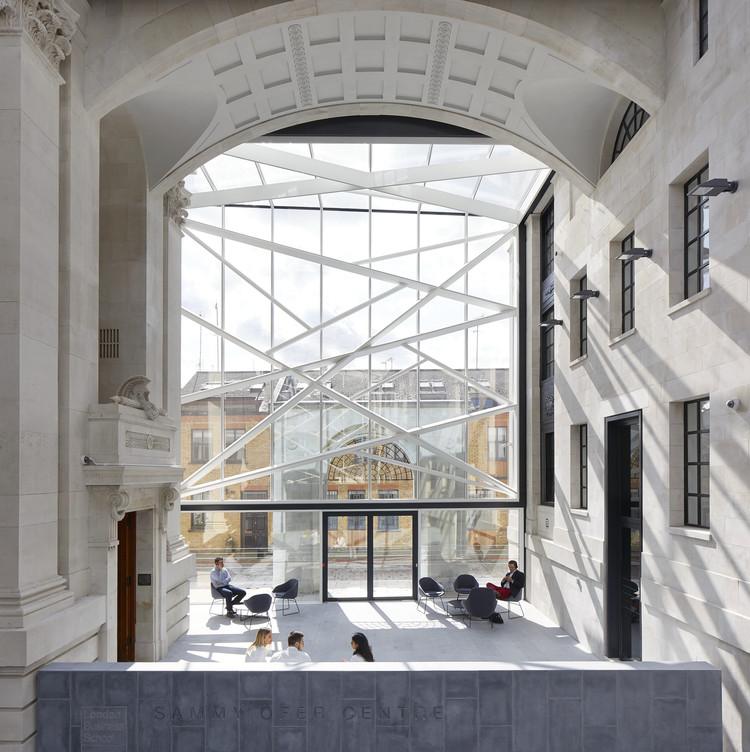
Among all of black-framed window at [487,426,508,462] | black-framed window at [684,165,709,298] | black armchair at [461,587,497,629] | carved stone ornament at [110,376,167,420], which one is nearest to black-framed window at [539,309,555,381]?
black-framed window at [487,426,508,462]

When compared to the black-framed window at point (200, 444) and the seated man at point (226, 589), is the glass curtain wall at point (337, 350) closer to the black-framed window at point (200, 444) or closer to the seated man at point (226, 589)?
the black-framed window at point (200, 444)

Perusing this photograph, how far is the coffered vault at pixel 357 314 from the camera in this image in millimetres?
18719

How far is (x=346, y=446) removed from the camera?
18938 millimetres

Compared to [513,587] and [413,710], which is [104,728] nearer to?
[413,710]

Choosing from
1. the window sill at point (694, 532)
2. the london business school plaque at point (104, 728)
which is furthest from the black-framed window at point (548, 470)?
the london business school plaque at point (104, 728)

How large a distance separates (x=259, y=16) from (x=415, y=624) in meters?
11.8

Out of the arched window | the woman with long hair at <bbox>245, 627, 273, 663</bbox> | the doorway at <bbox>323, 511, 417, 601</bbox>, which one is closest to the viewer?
the woman with long hair at <bbox>245, 627, 273, 663</bbox>

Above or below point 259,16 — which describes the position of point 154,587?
below

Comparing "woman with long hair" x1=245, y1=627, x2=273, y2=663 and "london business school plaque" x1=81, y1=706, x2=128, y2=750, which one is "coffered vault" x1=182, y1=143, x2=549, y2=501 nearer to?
"woman with long hair" x1=245, y1=627, x2=273, y2=663

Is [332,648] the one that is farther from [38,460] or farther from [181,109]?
[181,109]

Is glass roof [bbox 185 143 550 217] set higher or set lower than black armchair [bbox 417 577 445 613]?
higher

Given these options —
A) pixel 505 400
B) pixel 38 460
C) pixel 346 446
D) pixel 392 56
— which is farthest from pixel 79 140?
pixel 505 400

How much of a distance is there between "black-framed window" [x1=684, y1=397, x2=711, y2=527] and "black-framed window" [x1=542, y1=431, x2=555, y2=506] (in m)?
7.86

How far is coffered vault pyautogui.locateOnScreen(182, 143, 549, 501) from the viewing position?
61.4ft
